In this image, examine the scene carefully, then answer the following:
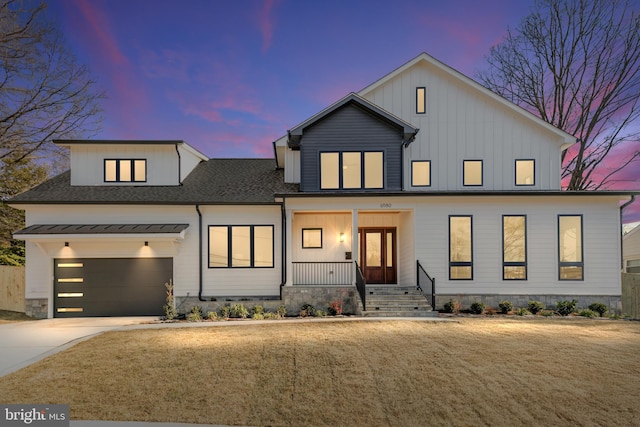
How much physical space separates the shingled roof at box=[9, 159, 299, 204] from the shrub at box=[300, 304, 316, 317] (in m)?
4.11

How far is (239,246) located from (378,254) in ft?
19.3

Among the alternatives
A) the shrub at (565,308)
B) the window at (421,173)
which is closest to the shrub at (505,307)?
the shrub at (565,308)

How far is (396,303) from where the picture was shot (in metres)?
12.1

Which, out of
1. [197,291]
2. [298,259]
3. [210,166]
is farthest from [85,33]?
[298,259]

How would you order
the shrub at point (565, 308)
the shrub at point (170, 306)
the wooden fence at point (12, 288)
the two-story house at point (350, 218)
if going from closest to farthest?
the shrub at point (565, 308) < the shrub at point (170, 306) < the two-story house at point (350, 218) < the wooden fence at point (12, 288)

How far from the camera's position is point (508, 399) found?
5234 millimetres

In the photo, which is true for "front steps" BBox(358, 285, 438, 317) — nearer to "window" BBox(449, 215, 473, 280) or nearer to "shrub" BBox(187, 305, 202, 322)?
"window" BBox(449, 215, 473, 280)

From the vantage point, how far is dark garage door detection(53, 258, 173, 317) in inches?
521

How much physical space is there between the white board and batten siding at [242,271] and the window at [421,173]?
5.81m

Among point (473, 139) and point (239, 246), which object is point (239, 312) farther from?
point (473, 139)

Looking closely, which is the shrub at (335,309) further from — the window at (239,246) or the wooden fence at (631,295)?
the wooden fence at (631,295)

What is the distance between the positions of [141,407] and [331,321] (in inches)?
247

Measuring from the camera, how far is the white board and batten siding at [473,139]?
14.6 meters

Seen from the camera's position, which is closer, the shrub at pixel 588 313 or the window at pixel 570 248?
the shrub at pixel 588 313
